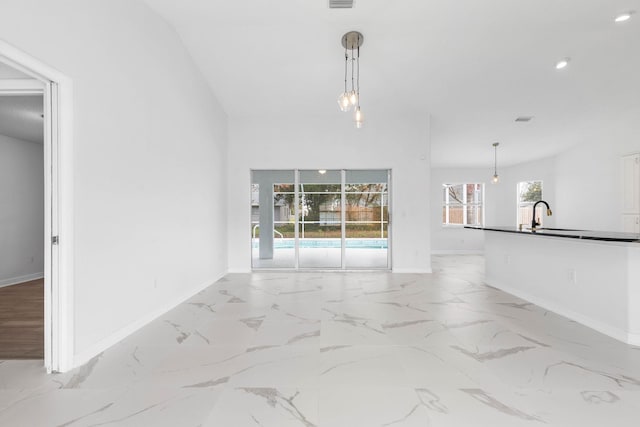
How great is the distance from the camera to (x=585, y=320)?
3119 mm

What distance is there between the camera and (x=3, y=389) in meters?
1.99

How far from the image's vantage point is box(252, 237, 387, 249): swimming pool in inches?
248

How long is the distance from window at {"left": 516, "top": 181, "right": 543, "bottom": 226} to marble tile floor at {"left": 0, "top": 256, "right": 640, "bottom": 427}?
5861 millimetres

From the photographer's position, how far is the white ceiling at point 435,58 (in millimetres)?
3543

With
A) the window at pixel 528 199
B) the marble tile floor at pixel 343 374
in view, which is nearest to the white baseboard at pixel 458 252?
the window at pixel 528 199

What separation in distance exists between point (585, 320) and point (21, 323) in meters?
6.15

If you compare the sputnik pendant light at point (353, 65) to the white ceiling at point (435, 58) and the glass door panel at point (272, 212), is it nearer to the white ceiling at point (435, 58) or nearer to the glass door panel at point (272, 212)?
the white ceiling at point (435, 58)

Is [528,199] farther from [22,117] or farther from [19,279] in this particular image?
[19,279]

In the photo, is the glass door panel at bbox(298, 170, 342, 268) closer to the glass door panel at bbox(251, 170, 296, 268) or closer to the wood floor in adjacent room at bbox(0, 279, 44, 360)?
the glass door panel at bbox(251, 170, 296, 268)

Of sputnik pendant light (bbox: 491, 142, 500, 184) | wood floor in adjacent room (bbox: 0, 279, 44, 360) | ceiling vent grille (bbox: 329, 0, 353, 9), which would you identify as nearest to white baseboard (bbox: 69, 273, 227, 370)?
wood floor in adjacent room (bbox: 0, 279, 44, 360)

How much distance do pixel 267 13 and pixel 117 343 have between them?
401 cm

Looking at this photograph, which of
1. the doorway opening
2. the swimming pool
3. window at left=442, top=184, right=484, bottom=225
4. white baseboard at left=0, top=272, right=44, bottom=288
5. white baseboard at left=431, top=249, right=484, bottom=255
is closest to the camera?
the doorway opening

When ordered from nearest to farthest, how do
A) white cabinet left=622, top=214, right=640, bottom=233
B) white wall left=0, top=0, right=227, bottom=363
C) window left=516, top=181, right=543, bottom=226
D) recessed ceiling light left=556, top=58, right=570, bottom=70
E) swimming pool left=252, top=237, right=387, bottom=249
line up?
1. white wall left=0, top=0, right=227, bottom=363
2. recessed ceiling light left=556, top=58, right=570, bottom=70
3. white cabinet left=622, top=214, right=640, bottom=233
4. swimming pool left=252, top=237, right=387, bottom=249
5. window left=516, top=181, right=543, bottom=226

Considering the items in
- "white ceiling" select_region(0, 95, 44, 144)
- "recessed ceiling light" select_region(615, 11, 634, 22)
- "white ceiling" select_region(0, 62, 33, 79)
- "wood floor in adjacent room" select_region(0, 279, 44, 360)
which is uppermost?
"recessed ceiling light" select_region(615, 11, 634, 22)
